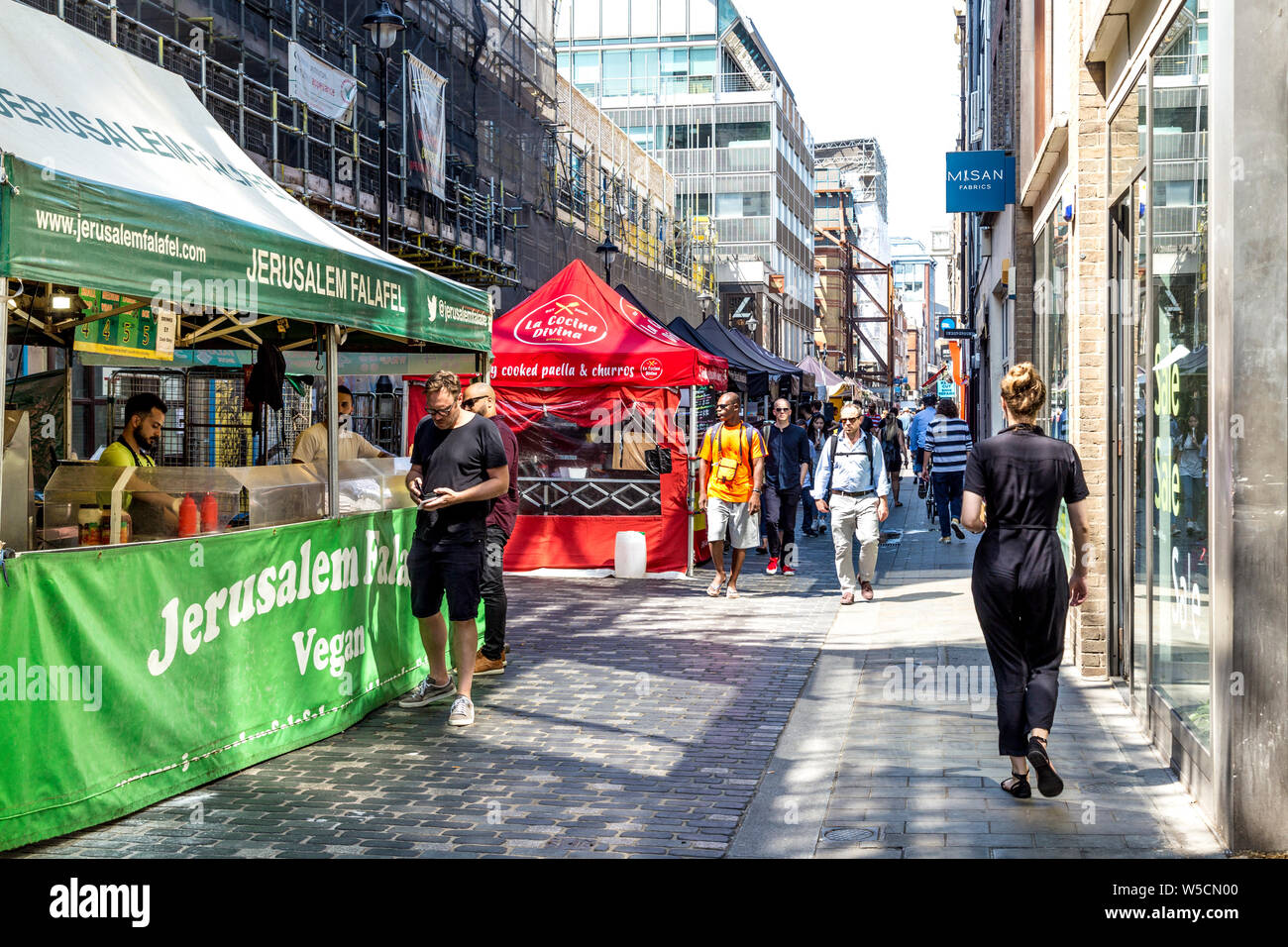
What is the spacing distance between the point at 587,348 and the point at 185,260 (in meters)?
9.00

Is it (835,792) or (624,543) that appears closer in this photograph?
(835,792)

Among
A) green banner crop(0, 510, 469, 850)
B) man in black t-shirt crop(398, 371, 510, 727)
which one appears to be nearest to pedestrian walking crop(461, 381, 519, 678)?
green banner crop(0, 510, 469, 850)

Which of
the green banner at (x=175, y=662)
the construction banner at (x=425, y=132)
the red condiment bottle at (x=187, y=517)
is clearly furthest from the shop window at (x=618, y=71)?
the red condiment bottle at (x=187, y=517)

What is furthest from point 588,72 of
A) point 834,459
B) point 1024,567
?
point 1024,567

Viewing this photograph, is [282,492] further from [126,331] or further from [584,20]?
[584,20]

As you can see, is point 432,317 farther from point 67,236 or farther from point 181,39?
point 181,39

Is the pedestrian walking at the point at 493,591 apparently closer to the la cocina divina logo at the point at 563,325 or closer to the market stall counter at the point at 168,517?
the market stall counter at the point at 168,517

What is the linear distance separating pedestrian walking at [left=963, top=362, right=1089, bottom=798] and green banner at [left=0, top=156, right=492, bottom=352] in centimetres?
346

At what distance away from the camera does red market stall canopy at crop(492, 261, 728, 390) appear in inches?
565

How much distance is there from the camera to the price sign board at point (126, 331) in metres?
7.70

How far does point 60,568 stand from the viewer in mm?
5133

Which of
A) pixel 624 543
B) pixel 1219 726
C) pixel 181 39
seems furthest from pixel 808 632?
pixel 181 39

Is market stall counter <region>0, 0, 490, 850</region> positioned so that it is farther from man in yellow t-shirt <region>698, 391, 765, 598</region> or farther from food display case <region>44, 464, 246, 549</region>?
man in yellow t-shirt <region>698, 391, 765, 598</region>
